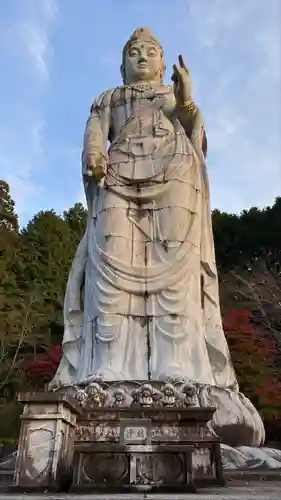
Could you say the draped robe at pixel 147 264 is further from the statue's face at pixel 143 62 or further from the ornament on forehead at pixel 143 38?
the ornament on forehead at pixel 143 38

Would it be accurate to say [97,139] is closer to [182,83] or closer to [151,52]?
[182,83]

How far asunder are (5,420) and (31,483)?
38.1 ft

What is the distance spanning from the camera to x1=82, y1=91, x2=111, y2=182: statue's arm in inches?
314

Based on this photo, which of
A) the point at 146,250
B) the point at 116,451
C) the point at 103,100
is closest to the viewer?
the point at 116,451

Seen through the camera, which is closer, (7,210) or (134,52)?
(134,52)

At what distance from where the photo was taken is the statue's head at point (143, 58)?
8953mm

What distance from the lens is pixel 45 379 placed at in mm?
16734

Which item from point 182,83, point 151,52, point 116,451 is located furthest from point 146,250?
point 116,451

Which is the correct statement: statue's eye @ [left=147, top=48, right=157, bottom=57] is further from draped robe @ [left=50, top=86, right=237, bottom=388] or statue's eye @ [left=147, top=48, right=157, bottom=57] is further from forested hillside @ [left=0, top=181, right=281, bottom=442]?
forested hillside @ [left=0, top=181, right=281, bottom=442]

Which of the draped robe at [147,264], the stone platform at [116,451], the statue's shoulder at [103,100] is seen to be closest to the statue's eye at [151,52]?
the draped robe at [147,264]

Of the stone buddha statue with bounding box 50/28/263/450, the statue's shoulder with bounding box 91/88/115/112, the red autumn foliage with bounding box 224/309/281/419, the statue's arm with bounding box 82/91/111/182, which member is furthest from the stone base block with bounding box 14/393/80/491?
the red autumn foliage with bounding box 224/309/281/419

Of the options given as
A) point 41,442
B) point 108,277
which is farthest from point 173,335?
point 41,442

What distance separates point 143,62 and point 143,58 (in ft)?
0.19

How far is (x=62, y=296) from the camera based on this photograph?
70.3 ft
